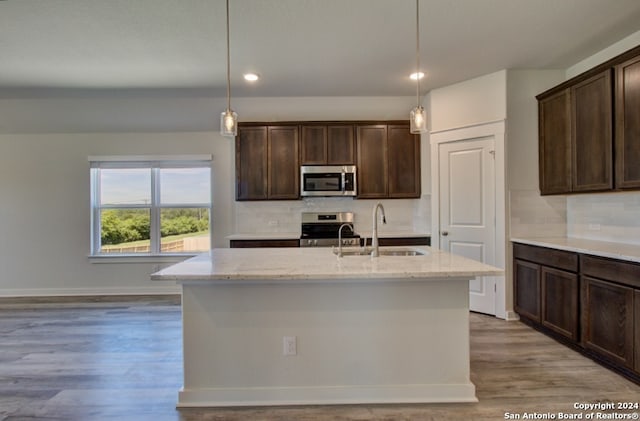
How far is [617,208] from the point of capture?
3.17 m

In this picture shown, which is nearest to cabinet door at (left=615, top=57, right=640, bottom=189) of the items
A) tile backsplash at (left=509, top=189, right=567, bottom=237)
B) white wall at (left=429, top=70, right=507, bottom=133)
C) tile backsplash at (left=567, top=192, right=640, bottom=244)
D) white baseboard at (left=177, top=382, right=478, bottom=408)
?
tile backsplash at (left=567, top=192, right=640, bottom=244)

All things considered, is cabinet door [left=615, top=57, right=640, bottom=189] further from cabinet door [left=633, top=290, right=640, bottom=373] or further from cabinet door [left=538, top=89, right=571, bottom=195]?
cabinet door [left=633, top=290, right=640, bottom=373]

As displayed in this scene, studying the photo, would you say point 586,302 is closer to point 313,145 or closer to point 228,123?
point 228,123

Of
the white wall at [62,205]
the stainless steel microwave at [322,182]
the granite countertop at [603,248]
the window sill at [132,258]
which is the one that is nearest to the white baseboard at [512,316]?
the granite countertop at [603,248]

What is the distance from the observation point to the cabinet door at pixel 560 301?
2.84 meters

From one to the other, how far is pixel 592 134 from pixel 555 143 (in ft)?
1.56

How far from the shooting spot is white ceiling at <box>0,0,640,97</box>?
253cm

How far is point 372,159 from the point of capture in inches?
184

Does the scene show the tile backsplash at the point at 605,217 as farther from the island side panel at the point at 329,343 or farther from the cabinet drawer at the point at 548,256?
the island side panel at the point at 329,343

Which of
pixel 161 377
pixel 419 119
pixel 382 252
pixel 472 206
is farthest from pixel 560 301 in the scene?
pixel 161 377

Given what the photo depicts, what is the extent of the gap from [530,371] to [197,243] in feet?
14.4

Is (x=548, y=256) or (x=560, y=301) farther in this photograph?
(x=548, y=256)

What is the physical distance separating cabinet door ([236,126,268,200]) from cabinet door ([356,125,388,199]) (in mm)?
1279

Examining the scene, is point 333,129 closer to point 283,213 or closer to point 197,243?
point 283,213
